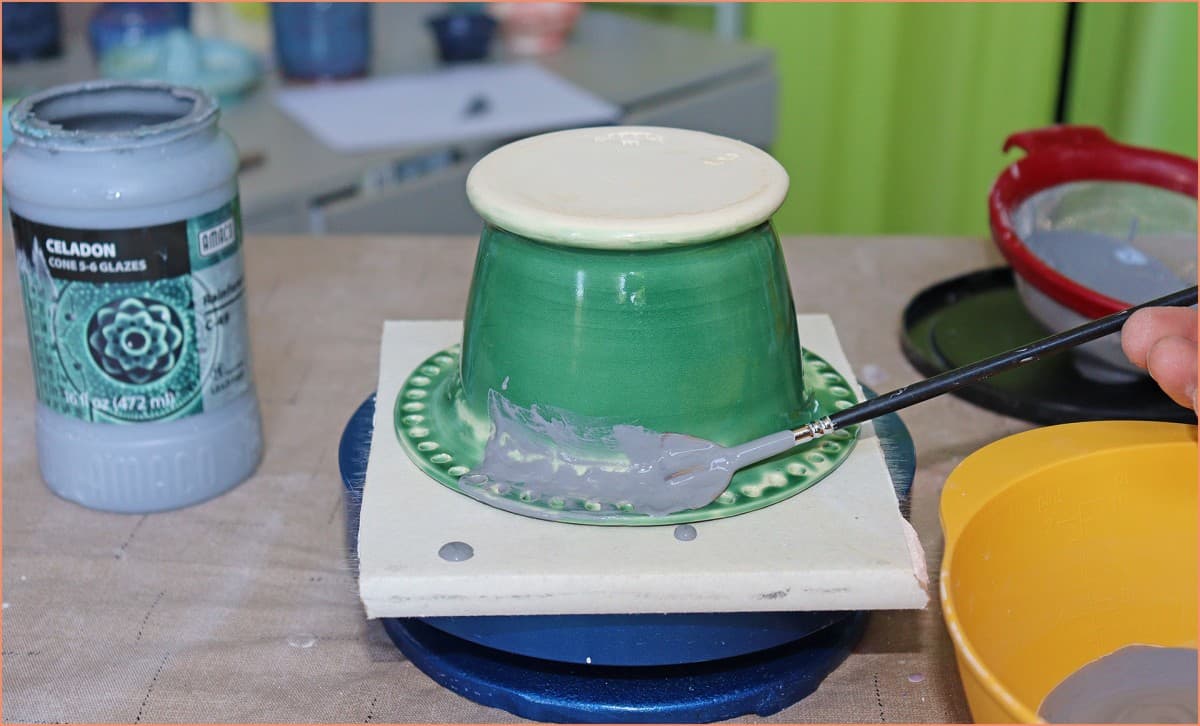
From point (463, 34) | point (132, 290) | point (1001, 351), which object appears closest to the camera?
point (132, 290)

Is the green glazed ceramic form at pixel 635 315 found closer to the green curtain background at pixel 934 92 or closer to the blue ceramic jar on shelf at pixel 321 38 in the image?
the blue ceramic jar on shelf at pixel 321 38

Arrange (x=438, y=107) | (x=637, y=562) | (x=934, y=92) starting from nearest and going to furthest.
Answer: (x=637, y=562)
(x=438, y=107)
(x=934, y=92)

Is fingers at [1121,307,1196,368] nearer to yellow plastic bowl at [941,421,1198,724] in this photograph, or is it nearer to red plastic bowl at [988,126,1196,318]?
yellow plastic bowl at [941,421,1198,724]

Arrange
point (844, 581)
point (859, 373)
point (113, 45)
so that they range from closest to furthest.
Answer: point (844, 581)
point (859, 373)
point (113, 45)

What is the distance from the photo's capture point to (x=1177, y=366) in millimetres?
581

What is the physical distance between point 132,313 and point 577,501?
0.29m

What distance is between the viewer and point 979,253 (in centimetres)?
115

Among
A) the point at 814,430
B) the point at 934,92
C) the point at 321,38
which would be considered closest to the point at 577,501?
the point at 814,430

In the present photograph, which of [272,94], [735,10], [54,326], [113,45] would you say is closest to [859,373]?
[54,326]

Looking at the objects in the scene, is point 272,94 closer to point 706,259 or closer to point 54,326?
point 54,326

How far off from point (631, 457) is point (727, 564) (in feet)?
0.28

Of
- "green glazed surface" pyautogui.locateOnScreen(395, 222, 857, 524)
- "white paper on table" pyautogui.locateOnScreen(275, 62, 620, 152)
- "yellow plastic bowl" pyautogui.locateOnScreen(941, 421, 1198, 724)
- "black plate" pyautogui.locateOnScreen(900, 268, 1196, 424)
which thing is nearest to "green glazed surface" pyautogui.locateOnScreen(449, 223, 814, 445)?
"green glazed surface" pyautogui.locateOnScreen(395, 222, 857, 524)

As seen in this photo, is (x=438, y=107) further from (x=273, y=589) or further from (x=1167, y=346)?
(x=1167, y=346)

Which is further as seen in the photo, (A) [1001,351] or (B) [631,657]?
(A) [1001,351]
